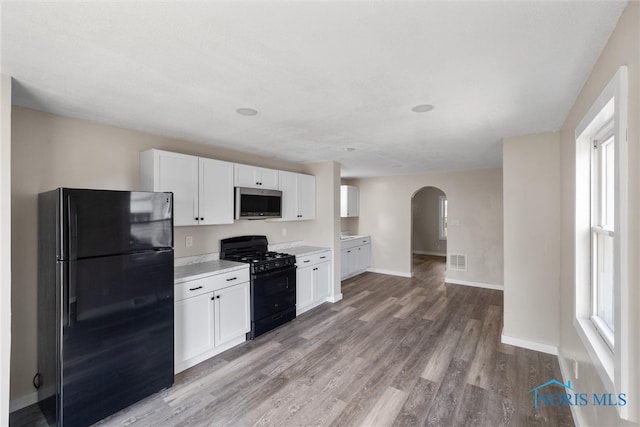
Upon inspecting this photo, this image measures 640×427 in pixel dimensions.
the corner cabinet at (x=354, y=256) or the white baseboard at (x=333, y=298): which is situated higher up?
the corner cabinet at (x=354, y=256)

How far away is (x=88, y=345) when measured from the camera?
2.02 metres

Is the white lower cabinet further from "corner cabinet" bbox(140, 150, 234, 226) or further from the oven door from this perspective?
"corner cabinet" bbox(140, 150, 234, 226)

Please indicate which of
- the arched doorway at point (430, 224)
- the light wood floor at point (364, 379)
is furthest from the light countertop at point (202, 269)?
the arched doorway at point (430, 224)

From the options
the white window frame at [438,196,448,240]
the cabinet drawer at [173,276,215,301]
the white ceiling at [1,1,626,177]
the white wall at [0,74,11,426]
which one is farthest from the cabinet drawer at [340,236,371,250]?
the white wall at [0,74,11,426]

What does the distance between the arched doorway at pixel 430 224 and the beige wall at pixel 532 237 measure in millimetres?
5955

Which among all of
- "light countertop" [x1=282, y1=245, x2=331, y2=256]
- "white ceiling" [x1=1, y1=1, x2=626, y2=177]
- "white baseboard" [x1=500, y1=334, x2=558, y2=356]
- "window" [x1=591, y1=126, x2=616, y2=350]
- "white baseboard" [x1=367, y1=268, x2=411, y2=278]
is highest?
"white ceiling" [x1=1, y1=1, x2=626, y2=177]

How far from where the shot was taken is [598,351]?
157 cm

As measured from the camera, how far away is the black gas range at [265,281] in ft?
11.3

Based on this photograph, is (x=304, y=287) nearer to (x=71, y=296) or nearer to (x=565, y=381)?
(x=71, y=296)

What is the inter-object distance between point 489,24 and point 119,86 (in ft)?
7.22

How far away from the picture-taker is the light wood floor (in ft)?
7.05

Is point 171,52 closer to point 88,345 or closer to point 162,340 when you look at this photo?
point 88,345

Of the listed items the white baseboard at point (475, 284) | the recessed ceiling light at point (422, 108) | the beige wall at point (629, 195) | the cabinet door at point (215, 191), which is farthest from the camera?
the white baseboard at point (475, 284)

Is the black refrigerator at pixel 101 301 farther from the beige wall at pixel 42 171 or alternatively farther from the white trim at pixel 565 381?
the white trim at pixel 565 381
